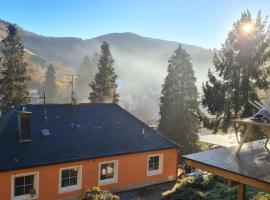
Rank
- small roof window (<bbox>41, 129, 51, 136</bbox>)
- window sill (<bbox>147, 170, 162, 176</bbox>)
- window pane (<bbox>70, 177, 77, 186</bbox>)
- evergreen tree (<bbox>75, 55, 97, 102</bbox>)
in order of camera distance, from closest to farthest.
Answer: window pane (<bbox>70, 177, 77, 186</bbox>) < small roof window (<bbox>41, 129, 51, 136</bbox>) < window sill (<bbox>147, 170, 162, 176</bbox>) < evergreen tree (<bbox>75, 55, 97, 102</bbox>)

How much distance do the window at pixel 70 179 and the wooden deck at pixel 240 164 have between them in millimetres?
9775

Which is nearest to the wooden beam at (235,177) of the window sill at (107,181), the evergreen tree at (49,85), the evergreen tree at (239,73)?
the window sill at (107,181)

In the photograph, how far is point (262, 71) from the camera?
2494 centimetres

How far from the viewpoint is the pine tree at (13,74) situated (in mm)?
32719

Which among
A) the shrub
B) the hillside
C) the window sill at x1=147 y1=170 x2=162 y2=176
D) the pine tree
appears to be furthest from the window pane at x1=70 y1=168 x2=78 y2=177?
the hillside

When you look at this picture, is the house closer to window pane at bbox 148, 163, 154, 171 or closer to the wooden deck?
window pane at bbox 148, 163, 154, 171

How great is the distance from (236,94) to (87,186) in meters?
15.1

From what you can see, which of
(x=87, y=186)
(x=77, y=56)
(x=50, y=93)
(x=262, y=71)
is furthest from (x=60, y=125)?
(x=77, y=56)

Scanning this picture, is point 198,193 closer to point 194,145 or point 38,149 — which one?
point 38,149

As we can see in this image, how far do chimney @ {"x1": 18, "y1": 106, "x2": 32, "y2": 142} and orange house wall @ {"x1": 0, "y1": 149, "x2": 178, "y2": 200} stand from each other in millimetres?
2100

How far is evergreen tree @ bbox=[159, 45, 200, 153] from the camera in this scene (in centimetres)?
3166

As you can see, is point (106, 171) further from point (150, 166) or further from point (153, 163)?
point (153, 163)

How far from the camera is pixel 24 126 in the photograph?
16.4 m

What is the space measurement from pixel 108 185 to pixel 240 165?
1176cm
